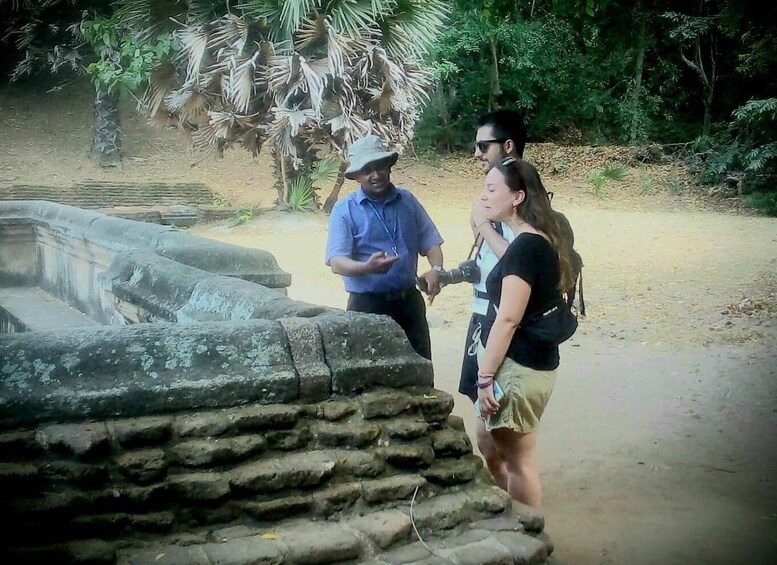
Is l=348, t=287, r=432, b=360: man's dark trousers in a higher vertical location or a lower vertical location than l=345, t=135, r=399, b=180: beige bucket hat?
→ lower

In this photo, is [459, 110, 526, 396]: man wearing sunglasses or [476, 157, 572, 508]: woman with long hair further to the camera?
[459, 110, 526, 396]: man wearing sunglasses

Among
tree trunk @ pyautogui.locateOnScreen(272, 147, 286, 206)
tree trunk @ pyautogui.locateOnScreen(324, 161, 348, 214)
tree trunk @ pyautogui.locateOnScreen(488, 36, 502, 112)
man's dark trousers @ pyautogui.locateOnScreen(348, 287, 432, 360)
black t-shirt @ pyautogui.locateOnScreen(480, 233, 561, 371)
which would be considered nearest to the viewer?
black t-shirt @ pyautogui.locateOnScreen(480, 233, 561, 371)

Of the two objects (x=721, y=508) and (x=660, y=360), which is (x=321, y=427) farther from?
(x=660, y=360)

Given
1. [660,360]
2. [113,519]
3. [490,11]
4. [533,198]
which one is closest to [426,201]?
[660,360]

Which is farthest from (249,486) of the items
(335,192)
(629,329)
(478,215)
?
(335,192)

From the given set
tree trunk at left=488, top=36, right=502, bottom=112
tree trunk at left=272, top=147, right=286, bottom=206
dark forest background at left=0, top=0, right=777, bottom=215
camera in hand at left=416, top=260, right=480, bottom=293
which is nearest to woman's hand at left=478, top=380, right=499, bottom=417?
camera in hand at left=416, top=260, right=480, bottom=293

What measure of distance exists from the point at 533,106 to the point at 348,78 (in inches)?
313

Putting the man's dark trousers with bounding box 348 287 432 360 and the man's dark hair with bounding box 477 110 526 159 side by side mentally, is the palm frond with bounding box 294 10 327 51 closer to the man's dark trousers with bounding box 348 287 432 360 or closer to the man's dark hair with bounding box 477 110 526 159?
the man's dark trousers with bounding box 348 287 432 360

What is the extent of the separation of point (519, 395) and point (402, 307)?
967mm

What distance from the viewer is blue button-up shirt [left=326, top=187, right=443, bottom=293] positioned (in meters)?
3.73

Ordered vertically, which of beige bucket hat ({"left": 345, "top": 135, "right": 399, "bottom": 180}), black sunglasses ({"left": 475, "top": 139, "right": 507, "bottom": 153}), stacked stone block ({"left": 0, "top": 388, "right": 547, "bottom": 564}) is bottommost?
stacked stone block ({"left": 0, "top": 388, "right": 547, "bottom": 564})

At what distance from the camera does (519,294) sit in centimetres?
289

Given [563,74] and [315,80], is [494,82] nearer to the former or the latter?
[563,74]

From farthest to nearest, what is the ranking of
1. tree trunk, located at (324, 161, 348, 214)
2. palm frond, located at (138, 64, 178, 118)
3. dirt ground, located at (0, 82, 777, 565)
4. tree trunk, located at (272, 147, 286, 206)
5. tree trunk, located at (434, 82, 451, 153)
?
tree trunk, located at (434, 82, 451, 153)
tree trunk, located at (272, 147, 286, 206)
tree trunk, located at (324, 161, 348, 214)
palm frond, located at (138, 64, 178, 118)
dirt ground, located at (0, 82, 777, 565)
